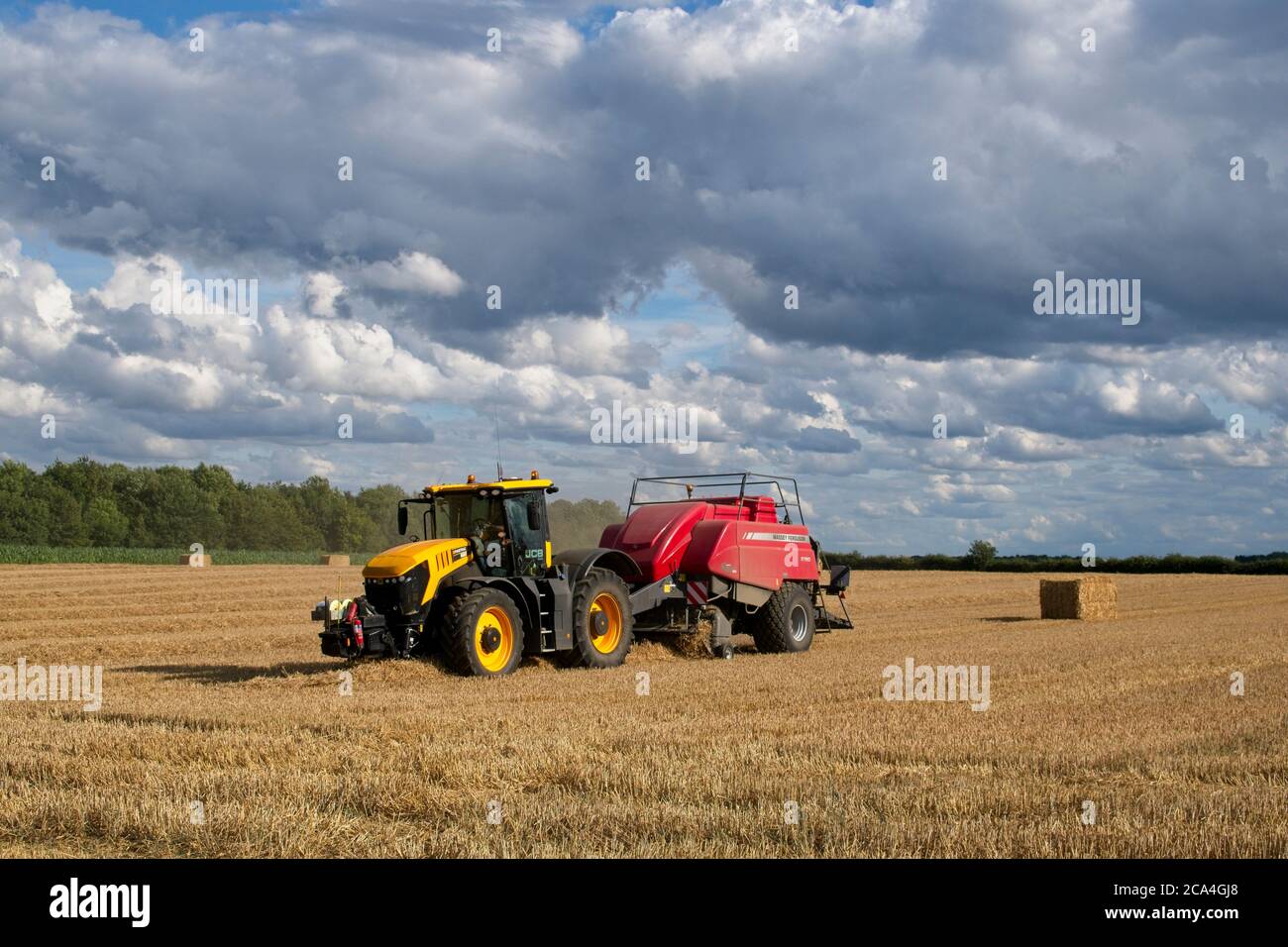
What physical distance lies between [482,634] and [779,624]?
5398 mm

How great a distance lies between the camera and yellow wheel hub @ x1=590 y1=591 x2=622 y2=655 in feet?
50.4

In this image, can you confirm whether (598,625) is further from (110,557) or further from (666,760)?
(110,557)

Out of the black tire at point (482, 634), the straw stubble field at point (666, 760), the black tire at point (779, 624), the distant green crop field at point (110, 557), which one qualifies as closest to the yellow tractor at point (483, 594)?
the black tire at point (482, 634)

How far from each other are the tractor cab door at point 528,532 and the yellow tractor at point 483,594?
12 mm

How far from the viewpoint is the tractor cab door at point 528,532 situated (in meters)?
14.7

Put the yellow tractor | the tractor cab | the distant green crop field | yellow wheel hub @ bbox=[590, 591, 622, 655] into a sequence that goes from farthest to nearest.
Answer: the distant green crop field, yellow wheel hub @ bbox=[590, 591, 622, 655], the tractor cab, the yellow tractor

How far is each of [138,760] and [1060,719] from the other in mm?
6929

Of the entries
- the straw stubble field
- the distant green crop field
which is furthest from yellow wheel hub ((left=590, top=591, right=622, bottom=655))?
the distant green crop field

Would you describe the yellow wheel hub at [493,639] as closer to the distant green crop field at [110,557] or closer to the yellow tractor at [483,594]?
the yellow tractor at [483,594]

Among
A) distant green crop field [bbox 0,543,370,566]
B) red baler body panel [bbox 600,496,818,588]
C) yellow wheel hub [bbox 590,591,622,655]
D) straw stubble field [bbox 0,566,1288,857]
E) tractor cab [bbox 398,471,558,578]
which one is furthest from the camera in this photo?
distant green crop field [bbox 0,543,370,566]

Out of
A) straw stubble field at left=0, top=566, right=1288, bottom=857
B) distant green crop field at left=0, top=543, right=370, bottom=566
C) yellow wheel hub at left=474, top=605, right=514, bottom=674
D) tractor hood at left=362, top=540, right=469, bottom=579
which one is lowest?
straw stubble field at left=0, top=566, right=1288, bottom=857

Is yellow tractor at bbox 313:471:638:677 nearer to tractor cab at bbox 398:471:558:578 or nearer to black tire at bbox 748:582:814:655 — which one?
tractor cab at bbox 398:471:558:578

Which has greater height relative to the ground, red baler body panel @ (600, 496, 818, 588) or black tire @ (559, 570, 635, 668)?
red baler body panel @ (600, 496, 818, 588)
